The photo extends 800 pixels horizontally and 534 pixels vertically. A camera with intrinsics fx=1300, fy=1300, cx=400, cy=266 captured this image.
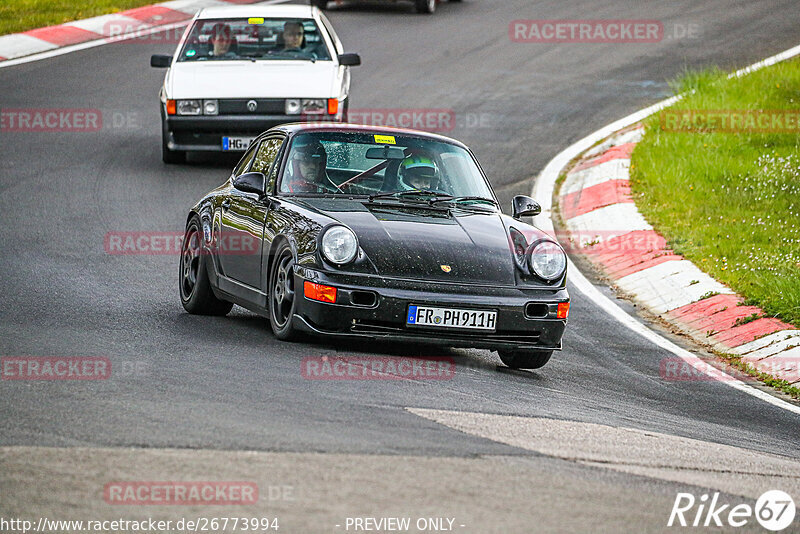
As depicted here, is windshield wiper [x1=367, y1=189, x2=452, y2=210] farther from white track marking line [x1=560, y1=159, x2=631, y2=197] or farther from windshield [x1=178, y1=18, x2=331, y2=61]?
windshield [x1=178, y1=18, x2=331, y2=61]

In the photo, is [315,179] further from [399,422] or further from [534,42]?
[534,42]

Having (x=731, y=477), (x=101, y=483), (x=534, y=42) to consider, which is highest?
(x=101, y=483)

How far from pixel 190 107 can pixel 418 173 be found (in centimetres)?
638

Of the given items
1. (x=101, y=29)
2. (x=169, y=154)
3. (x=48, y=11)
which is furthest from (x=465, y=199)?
(x=48, y=11)

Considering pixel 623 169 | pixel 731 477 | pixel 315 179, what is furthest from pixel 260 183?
pixel 623 169

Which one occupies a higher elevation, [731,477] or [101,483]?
[101,483]

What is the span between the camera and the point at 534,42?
22.8 m

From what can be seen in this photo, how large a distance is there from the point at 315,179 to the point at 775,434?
3197mm

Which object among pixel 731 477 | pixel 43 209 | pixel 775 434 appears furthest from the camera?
pixel 43 209

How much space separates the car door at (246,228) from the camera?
8.08 m

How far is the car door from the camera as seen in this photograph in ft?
26.5

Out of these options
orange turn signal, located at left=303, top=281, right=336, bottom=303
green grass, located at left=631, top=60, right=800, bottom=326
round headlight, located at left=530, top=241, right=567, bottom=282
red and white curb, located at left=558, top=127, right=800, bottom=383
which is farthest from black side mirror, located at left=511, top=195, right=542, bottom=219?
green grass, located at left=631, top=60, right=800, bottom=326

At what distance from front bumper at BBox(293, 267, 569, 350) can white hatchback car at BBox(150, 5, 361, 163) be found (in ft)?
23.1

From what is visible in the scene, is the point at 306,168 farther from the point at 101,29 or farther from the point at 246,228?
the point at 101,29
